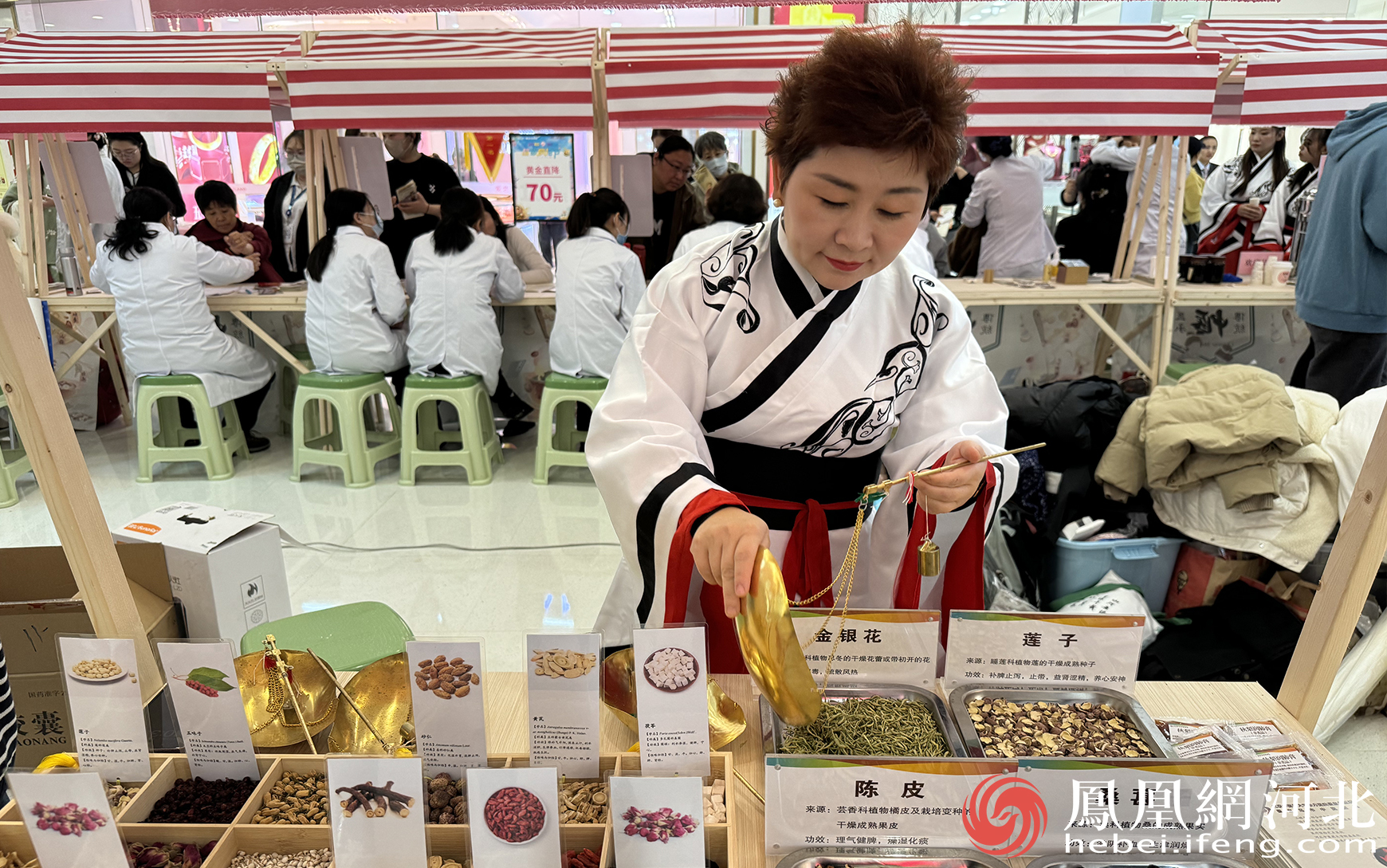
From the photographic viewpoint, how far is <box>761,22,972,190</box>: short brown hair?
3.53 ft

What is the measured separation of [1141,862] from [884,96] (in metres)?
0.90

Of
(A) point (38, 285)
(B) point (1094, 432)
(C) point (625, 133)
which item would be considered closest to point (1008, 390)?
(B) point (1094, 432)

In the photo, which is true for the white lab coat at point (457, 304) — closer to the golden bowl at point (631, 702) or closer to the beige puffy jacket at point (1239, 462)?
the beige puffy jacket at point (1239, 462)

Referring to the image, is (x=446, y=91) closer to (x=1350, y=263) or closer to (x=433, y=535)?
(x=433, y=535)

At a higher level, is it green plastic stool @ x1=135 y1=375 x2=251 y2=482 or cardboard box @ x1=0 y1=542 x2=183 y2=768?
cardboard box @ x1=0 y1=542 x2=183 y2=768

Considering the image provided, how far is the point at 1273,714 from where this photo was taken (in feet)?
4.04

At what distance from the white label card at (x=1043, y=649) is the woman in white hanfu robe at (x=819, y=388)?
18 centimetres

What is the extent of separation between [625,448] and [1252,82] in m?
4.08

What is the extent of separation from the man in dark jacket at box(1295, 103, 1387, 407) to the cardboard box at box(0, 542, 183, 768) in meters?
3.76

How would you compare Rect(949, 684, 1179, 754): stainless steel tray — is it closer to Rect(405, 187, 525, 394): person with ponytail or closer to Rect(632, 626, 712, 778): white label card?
Rect(632, 626, 712, 778): white label card

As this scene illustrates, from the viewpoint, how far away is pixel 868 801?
0.94 metres

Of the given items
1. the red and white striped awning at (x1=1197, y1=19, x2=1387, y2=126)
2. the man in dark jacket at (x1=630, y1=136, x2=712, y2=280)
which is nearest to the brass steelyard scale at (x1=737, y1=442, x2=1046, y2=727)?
the red and white striped awning at (x1=1197, y1=19, x2=1387, y2=126)

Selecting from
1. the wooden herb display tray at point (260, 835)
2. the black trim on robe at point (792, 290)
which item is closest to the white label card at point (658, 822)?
the wooden herb display tray at point (260, 835)

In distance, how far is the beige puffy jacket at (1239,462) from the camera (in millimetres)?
2473
